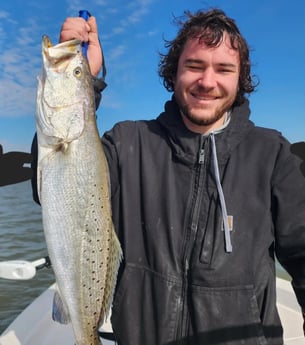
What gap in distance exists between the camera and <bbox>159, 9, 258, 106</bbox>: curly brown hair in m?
2.59

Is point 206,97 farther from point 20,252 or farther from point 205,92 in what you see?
point 20,252

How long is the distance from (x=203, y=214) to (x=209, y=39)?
1.11 m

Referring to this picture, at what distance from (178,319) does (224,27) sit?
1868 millimetres

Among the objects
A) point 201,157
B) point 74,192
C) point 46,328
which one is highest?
point 201,157

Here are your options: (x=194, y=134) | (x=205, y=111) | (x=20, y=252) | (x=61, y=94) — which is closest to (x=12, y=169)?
(x=61, y=94)

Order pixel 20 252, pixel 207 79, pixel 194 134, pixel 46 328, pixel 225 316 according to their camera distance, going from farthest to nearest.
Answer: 1. pixel 20 252
2. pixel 46 328
3. pixel 194 134
4. pixel 207 79
5. pixel 225 316

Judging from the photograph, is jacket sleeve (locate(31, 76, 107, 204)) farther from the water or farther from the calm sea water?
the calm sea water

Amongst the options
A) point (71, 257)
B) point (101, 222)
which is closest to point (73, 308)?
point (71, 257)

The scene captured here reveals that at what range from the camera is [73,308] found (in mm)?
Result: 2158

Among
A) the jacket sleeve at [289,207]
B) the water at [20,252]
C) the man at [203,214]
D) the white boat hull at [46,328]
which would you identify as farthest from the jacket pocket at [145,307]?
the water at [20,252]

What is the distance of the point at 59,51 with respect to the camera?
211cm

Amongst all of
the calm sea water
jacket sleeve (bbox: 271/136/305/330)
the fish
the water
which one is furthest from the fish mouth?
the calm sea water

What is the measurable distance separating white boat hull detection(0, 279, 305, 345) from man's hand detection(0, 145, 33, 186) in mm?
1447

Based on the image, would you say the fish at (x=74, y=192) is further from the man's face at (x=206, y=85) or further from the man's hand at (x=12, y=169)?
the man's hand at (x=12, y=169)
